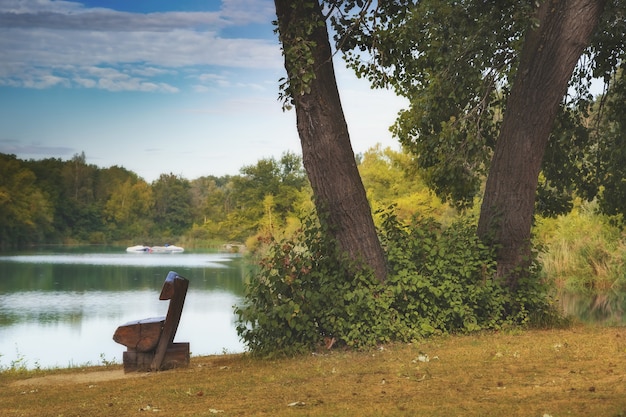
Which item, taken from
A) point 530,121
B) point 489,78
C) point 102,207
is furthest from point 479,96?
point 102,207

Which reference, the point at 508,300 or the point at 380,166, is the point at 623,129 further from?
the point at 380,166

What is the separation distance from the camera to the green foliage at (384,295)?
8938mm

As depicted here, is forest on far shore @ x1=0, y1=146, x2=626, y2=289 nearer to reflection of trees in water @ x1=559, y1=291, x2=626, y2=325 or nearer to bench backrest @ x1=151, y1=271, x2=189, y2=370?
reflection of trees in water @ x1=559, y1=291, x2=626, y2=325

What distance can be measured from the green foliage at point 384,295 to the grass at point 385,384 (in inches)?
14.0

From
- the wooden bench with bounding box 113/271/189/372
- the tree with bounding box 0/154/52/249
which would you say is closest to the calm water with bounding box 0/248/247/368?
the wooden bench with bounding box 113/271/189/372

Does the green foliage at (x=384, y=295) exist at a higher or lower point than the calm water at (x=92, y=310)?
higher

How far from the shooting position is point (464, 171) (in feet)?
46.0

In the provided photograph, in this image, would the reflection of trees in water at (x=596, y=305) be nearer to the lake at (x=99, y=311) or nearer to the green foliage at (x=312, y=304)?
the lake at (x=99, y=311)

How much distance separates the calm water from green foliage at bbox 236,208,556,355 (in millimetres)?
3145

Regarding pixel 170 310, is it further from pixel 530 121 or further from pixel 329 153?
pixel 530 121

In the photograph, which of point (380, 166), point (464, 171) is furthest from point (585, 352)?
point (380, 166)

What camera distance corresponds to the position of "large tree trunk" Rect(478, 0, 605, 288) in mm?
9993

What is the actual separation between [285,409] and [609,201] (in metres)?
10.6

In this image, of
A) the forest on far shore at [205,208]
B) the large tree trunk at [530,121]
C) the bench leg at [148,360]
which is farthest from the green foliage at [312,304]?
the forest on far shore at [205,208]
